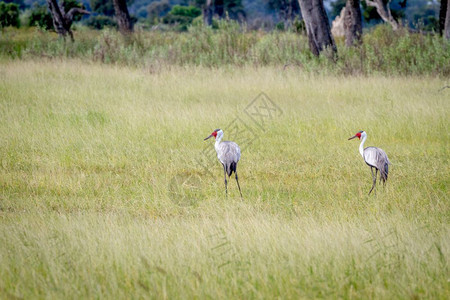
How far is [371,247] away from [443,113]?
18.8 feet

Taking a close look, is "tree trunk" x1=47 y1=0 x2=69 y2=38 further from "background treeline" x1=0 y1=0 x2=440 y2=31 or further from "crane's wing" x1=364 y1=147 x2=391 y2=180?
"crane's wing" x1=364 y1=147 x2=391 y2=180

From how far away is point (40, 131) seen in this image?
889cm

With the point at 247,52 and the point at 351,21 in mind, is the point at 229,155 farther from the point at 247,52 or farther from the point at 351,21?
the point at 351,21

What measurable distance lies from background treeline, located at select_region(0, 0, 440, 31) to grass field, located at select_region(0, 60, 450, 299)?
4674 mm

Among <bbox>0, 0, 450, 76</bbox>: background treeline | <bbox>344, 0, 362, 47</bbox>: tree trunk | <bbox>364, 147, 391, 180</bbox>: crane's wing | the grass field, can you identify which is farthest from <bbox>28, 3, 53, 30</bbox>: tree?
<bbox>364, 147, 391, 180</bbox>: crane's wing

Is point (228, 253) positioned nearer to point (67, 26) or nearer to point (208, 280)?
point (208, 280)

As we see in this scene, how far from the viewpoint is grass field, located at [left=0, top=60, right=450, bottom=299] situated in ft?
13.1

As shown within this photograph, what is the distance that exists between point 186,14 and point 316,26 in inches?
1458

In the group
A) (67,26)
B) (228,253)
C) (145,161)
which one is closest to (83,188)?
(145,161)

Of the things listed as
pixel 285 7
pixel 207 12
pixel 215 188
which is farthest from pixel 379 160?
pixel 285 7

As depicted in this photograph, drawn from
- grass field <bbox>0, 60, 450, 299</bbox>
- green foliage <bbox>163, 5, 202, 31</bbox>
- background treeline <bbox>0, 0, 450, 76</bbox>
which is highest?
grass field <bbox>0, 60, 450, 299</bbox>

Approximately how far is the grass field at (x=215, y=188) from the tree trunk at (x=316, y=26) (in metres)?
2.33

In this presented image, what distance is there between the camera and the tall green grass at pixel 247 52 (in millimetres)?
13000

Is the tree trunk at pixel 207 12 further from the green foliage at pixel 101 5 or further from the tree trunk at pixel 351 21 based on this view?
the tree trunk at pixel 351 21
